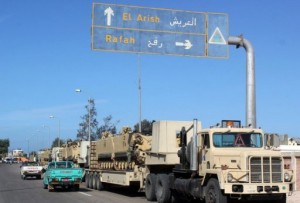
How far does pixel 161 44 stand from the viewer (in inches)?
822

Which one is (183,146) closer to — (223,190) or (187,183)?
(187,183)

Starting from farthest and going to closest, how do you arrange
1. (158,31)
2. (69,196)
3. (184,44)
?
(69,196), (184,44), (158,31)

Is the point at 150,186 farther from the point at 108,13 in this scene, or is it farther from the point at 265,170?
the point at 108,13

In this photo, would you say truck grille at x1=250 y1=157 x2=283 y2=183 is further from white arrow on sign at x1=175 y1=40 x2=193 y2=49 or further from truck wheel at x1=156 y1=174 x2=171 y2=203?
white arrow on sign at x1=175 y1=40 x2=193 y2=49

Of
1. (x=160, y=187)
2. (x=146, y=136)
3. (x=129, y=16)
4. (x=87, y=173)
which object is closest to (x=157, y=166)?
(x=160, y=187)

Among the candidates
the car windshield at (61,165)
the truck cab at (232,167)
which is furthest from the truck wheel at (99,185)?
the truck cab at (232,167)

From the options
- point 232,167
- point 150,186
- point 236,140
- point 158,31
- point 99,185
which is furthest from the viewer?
point 99,185

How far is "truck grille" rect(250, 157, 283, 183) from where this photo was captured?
14.6 meters

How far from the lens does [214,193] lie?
15.0m

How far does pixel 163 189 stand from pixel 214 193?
4438 mm

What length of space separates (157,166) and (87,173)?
41.8 ft

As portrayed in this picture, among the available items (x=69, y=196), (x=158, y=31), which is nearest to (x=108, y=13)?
(x=158, y=31)

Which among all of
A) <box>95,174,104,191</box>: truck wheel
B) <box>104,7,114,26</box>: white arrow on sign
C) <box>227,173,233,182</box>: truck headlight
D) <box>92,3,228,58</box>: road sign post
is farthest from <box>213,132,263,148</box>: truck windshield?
<box>95,174,104,191</box>: truck wheel

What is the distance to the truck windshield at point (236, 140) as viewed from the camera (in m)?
16.1
